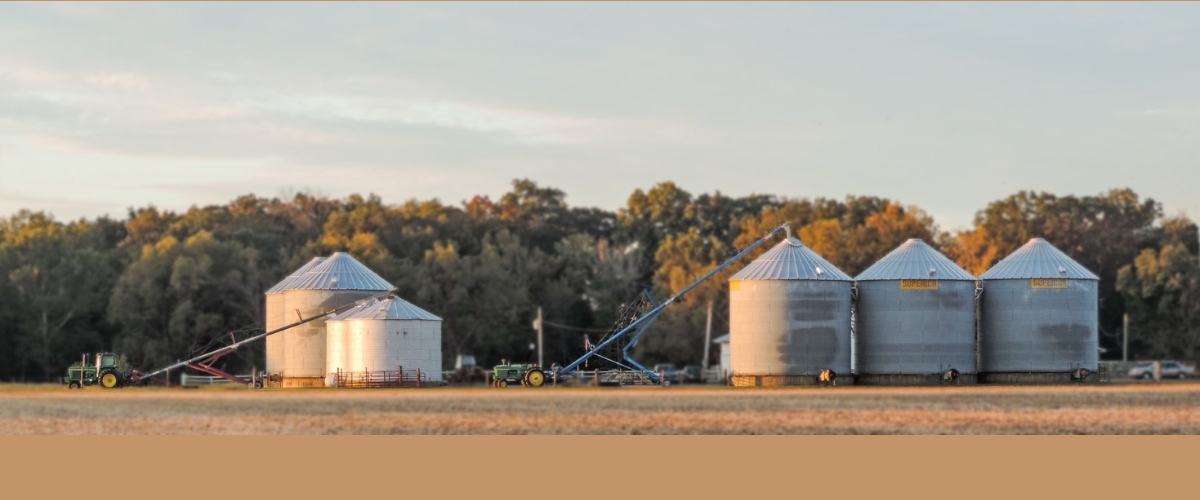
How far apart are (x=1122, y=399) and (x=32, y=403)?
46.3 m

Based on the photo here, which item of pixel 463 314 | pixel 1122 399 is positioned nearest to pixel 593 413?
pixel 1122 399

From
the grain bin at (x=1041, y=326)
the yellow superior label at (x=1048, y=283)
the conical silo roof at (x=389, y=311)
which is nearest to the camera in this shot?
the grain bin at (x=1041, y=326)

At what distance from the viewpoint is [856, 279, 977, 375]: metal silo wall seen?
284 feet

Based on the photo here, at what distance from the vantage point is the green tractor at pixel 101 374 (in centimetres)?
8994

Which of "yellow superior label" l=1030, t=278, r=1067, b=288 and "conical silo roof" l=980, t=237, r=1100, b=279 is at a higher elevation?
"conical silo roof" l=980, t=237, r=1100, b=279

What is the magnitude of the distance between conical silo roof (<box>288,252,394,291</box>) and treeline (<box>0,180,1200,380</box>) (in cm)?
2628

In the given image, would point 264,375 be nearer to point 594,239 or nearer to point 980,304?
point 980,304

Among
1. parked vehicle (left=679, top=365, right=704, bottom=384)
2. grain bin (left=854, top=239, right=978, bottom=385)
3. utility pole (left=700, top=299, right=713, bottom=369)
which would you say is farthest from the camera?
utility pole (left=700, top=299, right=713, bottom=369)

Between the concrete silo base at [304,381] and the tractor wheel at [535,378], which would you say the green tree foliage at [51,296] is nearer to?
the concrete silo base at [304,381]

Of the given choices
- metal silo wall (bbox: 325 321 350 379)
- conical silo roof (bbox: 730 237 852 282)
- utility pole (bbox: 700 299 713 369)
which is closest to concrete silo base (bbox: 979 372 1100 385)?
conical silo roof (bbox: 730 237 852 282)

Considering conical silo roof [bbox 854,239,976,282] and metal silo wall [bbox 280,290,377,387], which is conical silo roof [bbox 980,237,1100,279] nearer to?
conical silo roof [bbox 854,239,976,282]

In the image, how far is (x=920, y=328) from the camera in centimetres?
8662

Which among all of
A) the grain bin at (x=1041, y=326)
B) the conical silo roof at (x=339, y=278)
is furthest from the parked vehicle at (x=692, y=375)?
the grain bin at (x=1041, y=326)

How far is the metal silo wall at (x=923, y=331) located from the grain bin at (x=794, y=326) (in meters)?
1.85
